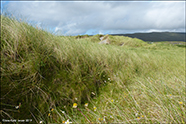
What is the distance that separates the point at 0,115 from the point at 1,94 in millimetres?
287

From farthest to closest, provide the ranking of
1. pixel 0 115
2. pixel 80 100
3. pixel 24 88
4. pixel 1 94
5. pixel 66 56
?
pixel 66 56
pixel 80 100
pixel 24 88
pixel 1 94
pixel 0 115

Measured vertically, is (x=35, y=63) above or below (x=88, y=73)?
above

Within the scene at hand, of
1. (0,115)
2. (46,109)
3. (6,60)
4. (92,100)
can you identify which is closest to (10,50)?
(6,60)

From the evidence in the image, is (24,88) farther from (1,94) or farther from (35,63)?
(35,63)

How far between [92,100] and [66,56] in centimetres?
98

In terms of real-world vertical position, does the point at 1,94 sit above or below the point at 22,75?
below

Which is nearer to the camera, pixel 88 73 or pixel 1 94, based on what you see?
pixel 1 94

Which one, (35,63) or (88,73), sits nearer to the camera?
(35,63)

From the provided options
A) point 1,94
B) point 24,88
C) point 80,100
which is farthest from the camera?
point 80,100

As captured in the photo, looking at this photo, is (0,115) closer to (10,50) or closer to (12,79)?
(12,79)

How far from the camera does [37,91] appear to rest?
1522mm

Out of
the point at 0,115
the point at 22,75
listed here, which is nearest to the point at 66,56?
the point at 22,75

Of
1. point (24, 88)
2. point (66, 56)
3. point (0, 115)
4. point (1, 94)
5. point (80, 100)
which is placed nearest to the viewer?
point (0, 115)

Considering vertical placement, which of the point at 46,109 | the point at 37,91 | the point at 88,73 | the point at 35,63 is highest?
the point at 35,63
